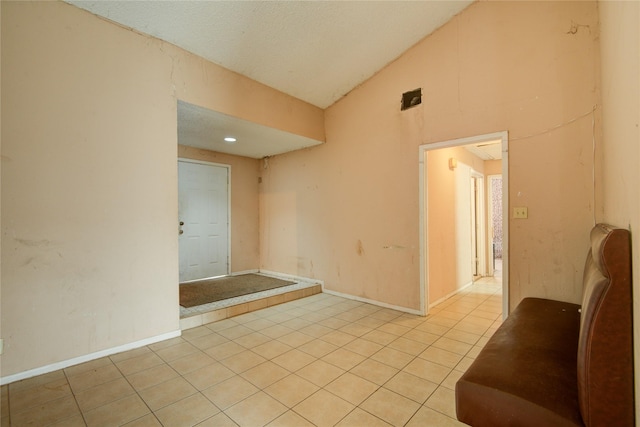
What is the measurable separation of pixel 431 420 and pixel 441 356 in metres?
0.86

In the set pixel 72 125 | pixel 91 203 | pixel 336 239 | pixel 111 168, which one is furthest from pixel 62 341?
pixel 336 239

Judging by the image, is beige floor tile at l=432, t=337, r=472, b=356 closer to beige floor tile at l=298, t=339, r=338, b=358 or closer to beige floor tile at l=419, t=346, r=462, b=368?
beige floor tile at l=419, t=346, r=462, b=368

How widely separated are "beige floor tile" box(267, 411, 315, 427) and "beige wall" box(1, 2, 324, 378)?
171 centimetres

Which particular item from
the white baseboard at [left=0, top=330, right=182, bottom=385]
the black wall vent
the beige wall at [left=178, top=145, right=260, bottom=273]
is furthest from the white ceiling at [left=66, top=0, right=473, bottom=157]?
the white baseboard at [left=0, top=330, right=182, bottom=385]

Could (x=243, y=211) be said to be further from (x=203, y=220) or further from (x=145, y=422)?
(x=145, y=422)

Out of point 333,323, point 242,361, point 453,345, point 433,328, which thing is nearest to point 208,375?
point 242,361

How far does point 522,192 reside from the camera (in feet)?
9.05

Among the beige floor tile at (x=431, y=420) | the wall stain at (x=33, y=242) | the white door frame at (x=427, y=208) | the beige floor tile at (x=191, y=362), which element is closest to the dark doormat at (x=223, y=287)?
the beige floor tile at (x=191, y=362)

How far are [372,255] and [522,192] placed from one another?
72.6 inches

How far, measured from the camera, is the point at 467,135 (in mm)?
3062

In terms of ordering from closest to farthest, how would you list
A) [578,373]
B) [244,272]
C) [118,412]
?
1. [578,373]
2. [118,412]
3. [244,272]

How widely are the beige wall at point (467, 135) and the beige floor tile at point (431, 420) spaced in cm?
164

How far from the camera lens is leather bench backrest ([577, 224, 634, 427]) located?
0.97 metres

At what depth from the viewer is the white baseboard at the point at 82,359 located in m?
2.09
